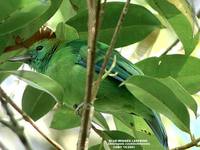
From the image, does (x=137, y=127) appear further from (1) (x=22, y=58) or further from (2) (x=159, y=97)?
(1) (x=22, y=58)

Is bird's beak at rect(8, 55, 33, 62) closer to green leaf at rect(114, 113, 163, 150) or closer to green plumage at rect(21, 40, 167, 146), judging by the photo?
green plumage at rect(21, 40, 167, 146)

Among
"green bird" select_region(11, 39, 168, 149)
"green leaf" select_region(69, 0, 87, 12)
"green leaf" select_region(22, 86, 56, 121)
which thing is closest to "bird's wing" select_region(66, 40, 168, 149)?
"green bird" select_region(11, 39, 168, 149)

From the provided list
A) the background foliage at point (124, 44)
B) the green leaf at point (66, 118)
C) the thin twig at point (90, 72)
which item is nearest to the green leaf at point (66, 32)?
the background foliage at point (124, 44)

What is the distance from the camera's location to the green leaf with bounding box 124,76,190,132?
5.37ft

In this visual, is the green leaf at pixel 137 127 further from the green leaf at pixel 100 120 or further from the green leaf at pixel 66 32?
the green leaf at pixel 66 32

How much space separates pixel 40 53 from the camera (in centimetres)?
250

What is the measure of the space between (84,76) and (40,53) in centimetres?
39

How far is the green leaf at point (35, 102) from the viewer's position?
2037 mm

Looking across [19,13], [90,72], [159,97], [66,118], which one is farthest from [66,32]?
[90,72]

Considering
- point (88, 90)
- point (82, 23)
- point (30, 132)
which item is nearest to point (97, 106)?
point (82, 23)

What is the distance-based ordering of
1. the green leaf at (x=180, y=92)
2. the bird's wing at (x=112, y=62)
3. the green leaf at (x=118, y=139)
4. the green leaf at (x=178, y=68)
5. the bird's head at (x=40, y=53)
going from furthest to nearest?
the bird's head at (x=40, y=53)
the bird's wing at (x=112, y=62)
the green leaf at (x=178, y=68)
the green leaf at (x=118, y=139)
the green leaf at (x=180, y=92)

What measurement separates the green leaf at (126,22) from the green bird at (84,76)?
11cm

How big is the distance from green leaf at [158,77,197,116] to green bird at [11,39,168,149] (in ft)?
1.11

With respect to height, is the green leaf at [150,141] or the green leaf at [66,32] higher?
the green leaf at [66,32]
